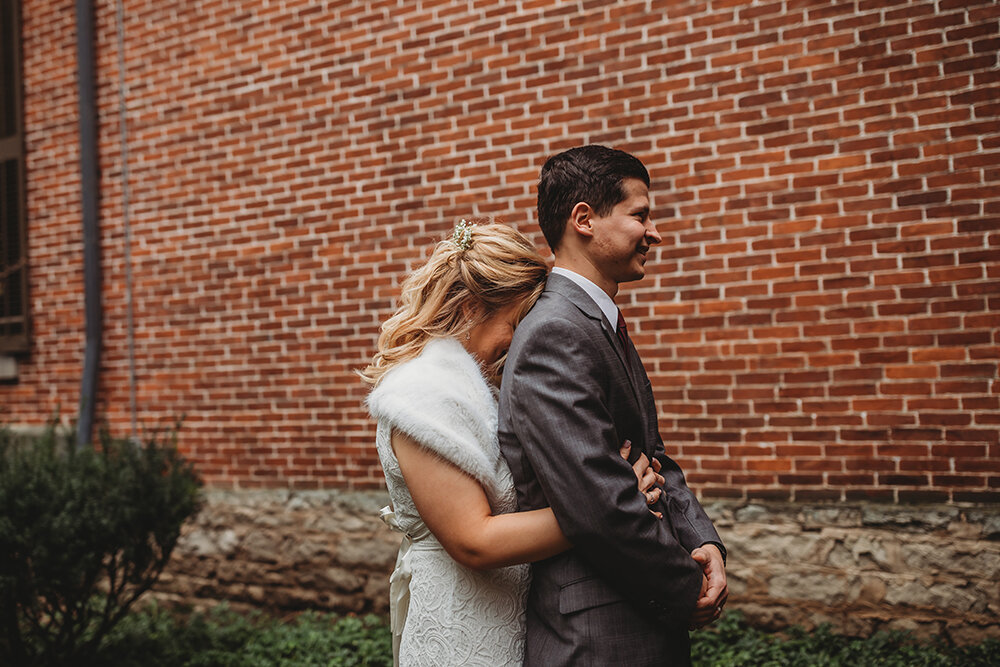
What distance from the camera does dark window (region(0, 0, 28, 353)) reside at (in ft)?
23.9

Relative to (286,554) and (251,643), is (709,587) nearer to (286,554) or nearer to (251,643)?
(251,643)

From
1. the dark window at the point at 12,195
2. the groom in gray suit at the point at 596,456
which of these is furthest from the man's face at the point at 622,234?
the dark window at the point at 12,195

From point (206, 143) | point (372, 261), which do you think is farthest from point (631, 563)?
point (206, 143)

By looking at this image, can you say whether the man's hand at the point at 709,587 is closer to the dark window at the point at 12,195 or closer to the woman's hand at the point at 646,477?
the woman's hand at the point at 646,477

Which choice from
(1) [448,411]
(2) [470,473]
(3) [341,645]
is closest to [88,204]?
(3) [341,645]

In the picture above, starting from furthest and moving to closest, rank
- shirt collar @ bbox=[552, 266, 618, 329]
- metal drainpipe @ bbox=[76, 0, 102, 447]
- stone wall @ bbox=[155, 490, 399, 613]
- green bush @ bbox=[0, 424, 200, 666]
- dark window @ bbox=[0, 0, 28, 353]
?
dark window @ bbox=[0, 0, 28, 353] → metal drainpipe @ bbox=[76, 0, 102, 447] → stone wall @ bbox=[155, 490, 399, 613] → green bush @ bbox=[0, 424, 200, 666] → shirt collar @ bbox=[552, 266, 618, 329]

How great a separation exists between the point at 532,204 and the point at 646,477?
3191mm

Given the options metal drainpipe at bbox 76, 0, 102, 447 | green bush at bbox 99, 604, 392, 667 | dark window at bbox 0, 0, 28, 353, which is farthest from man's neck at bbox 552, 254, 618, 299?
dark window at bbox 0, 0, 28, 353

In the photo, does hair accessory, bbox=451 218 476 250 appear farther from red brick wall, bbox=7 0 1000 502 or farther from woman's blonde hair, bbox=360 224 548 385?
red brick wall, bbox=7 0 1000 502

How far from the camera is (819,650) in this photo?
428 centimetres

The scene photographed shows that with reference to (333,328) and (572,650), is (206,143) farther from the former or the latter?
(572,650)

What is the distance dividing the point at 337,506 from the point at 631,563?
4.07 meters

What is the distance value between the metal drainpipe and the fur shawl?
17.5 ft

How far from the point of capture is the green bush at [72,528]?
4430 mm
